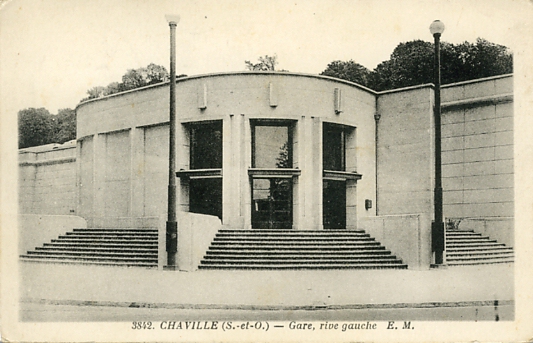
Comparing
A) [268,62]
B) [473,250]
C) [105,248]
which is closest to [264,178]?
[268,62]

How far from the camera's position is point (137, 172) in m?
23.0

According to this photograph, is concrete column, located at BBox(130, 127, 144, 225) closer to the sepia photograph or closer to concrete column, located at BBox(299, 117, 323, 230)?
the sepia photograph

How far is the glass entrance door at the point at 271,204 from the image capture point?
20484 millimetres

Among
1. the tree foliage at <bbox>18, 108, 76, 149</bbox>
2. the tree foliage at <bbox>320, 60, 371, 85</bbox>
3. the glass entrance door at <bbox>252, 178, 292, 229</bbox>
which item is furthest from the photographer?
the tree foliage at <bbox>320, 60, 371, 85</bbox>

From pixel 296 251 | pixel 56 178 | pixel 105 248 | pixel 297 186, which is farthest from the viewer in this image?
pixel 56 178

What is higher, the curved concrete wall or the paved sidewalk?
the curved concrete wall

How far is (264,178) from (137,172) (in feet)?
20.6

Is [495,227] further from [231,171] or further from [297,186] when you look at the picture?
[231,171]

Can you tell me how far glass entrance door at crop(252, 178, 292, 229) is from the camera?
20.5 m

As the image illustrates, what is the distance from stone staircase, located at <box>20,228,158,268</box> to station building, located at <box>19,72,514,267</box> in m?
2.41

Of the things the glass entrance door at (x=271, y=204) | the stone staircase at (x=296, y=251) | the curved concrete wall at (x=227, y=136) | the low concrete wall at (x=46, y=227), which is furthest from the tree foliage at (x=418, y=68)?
the low concrete wall at (x=46, y=227)

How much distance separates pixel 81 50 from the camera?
11.1 m

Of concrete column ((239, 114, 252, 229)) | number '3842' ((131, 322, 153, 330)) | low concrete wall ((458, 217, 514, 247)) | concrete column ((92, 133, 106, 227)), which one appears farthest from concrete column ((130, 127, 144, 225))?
number '3842' ((131, 322, 153, 330))

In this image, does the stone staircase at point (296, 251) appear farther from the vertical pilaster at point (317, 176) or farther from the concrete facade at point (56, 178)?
the concrete facade at point (56, 178)
